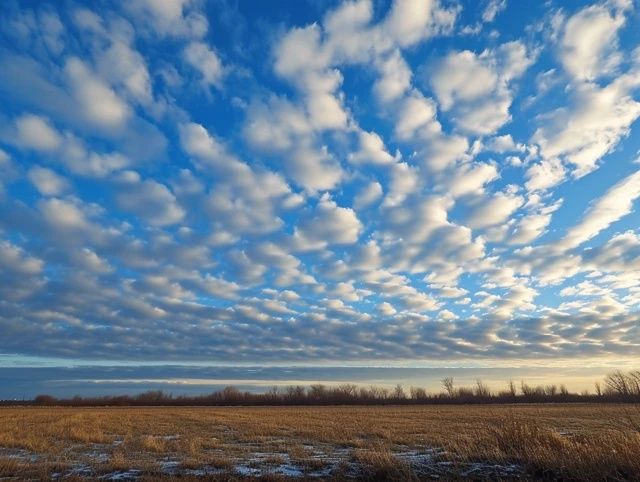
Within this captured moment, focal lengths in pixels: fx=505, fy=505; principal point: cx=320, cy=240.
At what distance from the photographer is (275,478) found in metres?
16.4

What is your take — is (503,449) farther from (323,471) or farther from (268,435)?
(268,435)

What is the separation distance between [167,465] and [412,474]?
931 cm

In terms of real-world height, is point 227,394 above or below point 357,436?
above

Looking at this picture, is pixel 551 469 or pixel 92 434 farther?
pixel 92 434

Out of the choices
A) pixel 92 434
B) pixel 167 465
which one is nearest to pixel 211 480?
pixel 167 465

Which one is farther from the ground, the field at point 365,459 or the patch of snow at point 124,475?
the field at point 365,459

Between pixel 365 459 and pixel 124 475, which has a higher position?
pixel 365 459

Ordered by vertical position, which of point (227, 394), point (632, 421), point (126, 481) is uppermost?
point (227, 394)

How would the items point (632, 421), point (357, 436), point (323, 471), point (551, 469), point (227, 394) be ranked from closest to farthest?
point (551, 469), point (632, 421), point (323, 471), point (357, 436), point (227, 394)

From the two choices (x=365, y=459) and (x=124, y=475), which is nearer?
(x=124, y=475)

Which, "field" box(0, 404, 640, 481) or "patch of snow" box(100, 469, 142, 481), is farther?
"patch of snow" box(100, 469, 142, 481)

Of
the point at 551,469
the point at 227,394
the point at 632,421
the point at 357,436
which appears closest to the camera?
the point at 551,469

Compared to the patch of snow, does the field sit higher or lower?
higher

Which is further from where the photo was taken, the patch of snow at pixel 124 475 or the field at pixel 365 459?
the patch of snow at pixel 124 475
